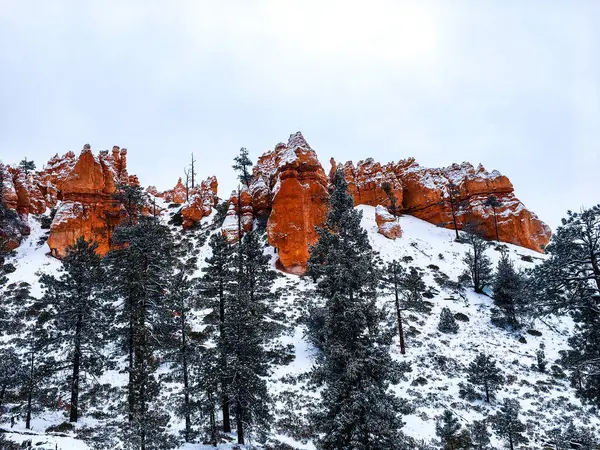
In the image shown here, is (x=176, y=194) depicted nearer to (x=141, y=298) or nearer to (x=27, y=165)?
(x=27, y=165)

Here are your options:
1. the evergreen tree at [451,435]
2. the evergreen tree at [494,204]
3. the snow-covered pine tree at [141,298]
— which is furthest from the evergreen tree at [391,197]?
the snow-covered pine tree at [141,298]

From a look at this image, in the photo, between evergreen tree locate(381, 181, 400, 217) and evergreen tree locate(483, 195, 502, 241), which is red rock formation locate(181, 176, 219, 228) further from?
evergreen tree locate(483, 195, 502, 241)

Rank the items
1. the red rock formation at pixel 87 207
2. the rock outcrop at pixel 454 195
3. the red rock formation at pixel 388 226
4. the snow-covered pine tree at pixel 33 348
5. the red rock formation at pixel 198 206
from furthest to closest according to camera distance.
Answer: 1. the rock outcrop at pixel 454 195
2. the red rock formation at pixel 198 206
3. the red rock formation at pixel 388 226
4. the red rock formation at pixel 87 207
5. the snow-covered pine tree at pixel 33 348

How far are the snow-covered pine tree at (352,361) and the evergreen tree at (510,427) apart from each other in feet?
30.8

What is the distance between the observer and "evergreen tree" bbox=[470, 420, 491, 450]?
1844 cm

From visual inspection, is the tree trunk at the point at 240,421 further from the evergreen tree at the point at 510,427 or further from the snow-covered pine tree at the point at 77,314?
the evergreen tree at the point at 510,427

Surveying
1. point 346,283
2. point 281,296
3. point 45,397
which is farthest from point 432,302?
point 45,397

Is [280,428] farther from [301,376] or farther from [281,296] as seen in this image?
[281,296]

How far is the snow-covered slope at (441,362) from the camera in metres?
20.8

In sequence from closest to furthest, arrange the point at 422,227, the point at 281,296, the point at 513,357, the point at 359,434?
the point at 359,434 < the point at 513,357 < the point at 281,296 < the point at 422,227

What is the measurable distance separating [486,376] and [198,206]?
1909 inches

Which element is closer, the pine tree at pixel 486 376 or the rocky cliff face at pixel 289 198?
the pine tree at pixel 486 376

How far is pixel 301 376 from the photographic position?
24969 mm

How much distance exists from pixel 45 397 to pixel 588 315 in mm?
30590
